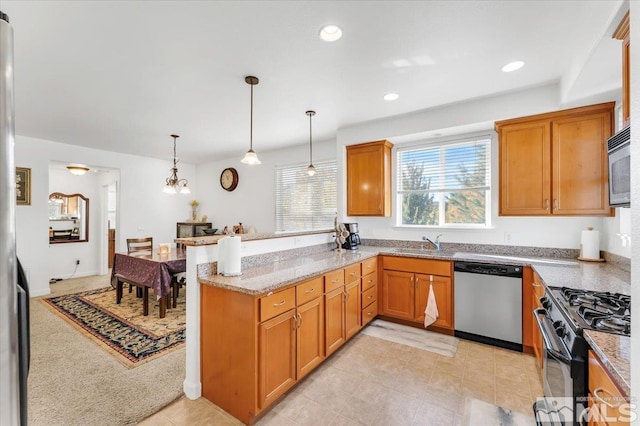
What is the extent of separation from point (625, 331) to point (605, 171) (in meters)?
2.14

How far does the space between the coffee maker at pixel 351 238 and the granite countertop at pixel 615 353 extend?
274 cm

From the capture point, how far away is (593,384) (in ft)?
3.84

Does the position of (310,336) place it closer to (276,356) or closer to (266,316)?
(276,356)

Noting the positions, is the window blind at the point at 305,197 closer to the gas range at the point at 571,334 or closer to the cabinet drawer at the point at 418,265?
the cabinet drawer at the point at 418,265

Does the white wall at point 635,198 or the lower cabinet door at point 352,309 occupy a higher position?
the white wall at point 635,198

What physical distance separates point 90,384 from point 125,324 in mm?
1254

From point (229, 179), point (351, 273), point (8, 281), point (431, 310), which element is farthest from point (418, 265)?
point (229, 179)

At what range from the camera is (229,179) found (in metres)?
6.35

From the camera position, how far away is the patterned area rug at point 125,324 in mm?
2818

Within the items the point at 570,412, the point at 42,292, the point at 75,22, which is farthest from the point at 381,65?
the point at 42,292

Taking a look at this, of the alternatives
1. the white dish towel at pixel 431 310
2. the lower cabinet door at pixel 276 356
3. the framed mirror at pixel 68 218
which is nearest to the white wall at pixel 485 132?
the white dish towel at pixel 431 310

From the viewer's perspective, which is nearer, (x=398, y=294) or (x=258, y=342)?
(x=258, y=342)

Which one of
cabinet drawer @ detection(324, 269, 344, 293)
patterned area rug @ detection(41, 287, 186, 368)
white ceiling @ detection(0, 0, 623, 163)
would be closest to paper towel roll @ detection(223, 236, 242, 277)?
cabinet drawer @ detection(324, 269, 344, 293)

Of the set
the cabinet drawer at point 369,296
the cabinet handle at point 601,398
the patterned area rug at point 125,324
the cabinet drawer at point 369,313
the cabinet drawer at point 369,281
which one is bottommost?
the patterned area rug at point 125,324
